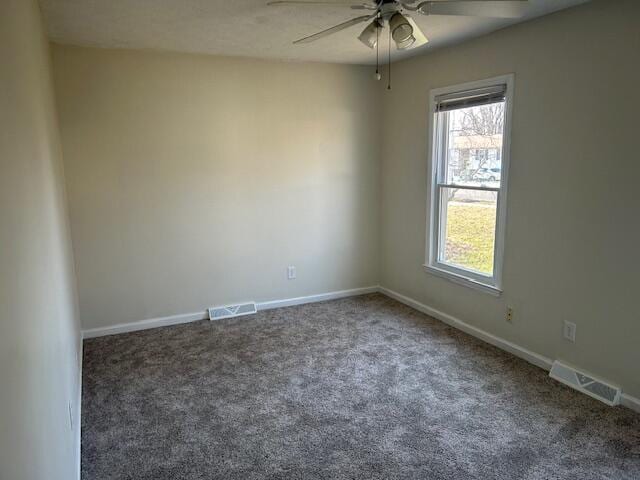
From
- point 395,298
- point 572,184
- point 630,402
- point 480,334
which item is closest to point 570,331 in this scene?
point 630,402

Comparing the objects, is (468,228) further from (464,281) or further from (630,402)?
(630,402)

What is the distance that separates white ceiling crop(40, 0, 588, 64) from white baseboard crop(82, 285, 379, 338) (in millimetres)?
2296

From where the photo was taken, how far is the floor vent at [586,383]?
2781mm

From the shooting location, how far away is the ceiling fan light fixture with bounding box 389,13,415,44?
7.59 ft

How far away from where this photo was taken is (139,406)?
2850 millimetres

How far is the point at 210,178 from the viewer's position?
13.7ft

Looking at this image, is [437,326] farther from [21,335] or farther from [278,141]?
[21,335]

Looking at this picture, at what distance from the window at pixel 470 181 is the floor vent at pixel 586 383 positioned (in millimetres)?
716

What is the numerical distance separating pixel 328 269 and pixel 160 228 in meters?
1.73

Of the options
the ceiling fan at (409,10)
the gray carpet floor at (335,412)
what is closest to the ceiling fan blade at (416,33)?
the ceiling fan at (409,10)

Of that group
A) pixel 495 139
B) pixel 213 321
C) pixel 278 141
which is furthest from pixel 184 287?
pixel 495 139

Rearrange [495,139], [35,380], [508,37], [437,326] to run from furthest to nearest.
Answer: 1. [437,326]
2. [495,139]
3. [508,37]
4. [35,380]

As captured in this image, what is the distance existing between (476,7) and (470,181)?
71.7 inches

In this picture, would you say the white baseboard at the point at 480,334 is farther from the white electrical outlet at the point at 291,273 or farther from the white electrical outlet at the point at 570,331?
the white electrical outlet at the point at 291,273
